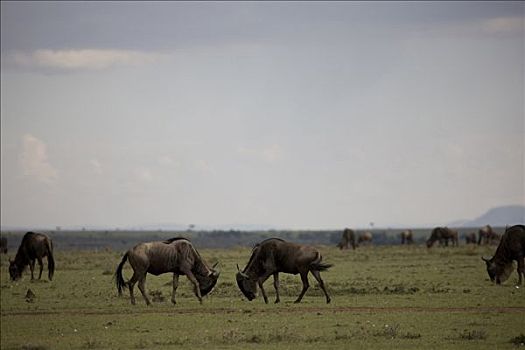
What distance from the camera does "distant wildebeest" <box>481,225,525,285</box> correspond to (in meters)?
36.0

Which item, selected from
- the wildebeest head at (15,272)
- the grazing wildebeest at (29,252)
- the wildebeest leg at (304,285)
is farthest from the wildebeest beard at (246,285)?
the wildebeest head at (15,272)

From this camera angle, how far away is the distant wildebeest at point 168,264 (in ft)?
98.9

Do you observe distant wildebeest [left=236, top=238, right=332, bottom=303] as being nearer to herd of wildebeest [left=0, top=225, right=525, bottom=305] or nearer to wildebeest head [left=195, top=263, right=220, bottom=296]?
herd of wildebeest [left=0, top=225, right=525, bottom=305]

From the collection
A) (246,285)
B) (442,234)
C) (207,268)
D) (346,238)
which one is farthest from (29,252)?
(442,234)

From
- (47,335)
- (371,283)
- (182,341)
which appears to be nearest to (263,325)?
(182,341)

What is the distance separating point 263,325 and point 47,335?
555 centimetres

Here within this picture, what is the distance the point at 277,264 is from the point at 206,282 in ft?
8.45

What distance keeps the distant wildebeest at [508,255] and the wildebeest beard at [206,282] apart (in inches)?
472

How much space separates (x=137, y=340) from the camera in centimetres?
2247

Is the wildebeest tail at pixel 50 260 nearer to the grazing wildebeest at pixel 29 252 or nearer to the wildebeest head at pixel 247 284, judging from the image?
the grazing wildebeest at pixel 29 252

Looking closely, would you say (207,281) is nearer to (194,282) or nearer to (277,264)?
(194,282)

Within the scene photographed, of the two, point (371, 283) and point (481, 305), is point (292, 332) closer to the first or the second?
point (481, 305)

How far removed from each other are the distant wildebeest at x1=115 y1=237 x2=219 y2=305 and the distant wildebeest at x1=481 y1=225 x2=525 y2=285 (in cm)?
1204

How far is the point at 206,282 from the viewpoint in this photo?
103 ft
